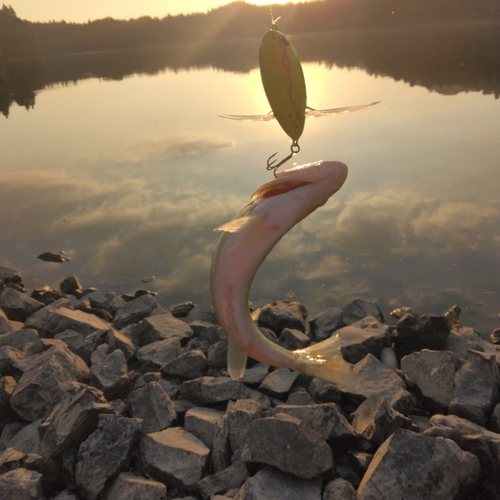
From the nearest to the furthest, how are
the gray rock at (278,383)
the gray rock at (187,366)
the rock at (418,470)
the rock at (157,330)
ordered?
the rock at (418,470)
the gray rock at (278,383)
the gray rock at (187,366)
the rock at (157,330)

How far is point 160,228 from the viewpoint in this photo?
6527mm

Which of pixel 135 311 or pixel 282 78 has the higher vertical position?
pixel 282 78

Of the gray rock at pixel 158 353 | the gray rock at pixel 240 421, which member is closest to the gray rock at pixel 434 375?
the gray rock at pixel 240 421

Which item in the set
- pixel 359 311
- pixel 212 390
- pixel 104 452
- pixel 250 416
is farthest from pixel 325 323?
pixel 104 452

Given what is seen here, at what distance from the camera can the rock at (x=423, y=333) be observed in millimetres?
3762

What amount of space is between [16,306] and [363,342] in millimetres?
4017

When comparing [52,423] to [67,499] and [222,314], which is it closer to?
[67,499]

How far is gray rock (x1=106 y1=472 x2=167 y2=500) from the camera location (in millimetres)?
2408

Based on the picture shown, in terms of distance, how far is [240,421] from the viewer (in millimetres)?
2744

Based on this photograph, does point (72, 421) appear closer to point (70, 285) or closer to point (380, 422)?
point (380, 422)

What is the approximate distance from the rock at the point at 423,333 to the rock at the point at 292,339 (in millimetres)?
849

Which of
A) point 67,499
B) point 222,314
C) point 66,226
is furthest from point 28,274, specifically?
point 222,314

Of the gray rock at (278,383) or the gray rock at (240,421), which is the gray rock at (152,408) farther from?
the gray rock at (278,383)

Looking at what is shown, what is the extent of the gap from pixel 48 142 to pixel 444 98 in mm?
12019
